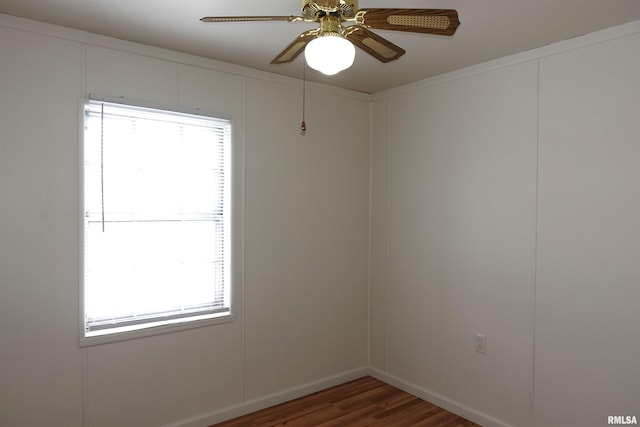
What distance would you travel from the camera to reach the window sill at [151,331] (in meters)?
2.62

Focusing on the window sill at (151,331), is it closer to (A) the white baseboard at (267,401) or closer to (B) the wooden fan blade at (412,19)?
(A) the white baseboard at (267,401)

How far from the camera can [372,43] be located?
185 cm

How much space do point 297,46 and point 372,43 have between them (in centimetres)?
33

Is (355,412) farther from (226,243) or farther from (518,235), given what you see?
(518,235)

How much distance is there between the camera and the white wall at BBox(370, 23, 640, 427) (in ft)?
8.05

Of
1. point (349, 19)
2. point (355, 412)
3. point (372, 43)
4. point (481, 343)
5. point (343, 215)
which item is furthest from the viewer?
point (343, 215)

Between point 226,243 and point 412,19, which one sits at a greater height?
point 412,19

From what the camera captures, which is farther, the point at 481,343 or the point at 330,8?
the point at 481,343

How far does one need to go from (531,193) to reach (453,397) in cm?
164

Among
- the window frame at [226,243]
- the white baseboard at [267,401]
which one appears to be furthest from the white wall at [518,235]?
the window frame at [226,243]

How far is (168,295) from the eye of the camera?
2.93 metres

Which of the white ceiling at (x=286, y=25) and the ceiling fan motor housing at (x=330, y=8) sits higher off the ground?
the white ceiling at (x=286, y=25)

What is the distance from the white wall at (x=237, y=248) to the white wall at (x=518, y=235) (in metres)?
0.43

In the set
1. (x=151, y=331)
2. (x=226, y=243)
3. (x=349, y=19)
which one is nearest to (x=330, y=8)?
(x=349, y=19)
